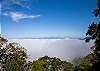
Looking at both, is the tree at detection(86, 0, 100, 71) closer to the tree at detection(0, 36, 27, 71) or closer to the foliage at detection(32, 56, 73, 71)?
the tree at detection(0, 36, 27, 71)

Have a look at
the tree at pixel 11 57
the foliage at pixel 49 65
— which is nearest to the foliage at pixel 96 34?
the tree at pixel 11 57

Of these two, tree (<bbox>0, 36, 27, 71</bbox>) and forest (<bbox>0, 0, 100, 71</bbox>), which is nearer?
forest (<bbox>0, 0, 100, 71</bbox>)

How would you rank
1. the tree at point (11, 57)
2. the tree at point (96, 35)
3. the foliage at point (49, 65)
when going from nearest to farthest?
the tree at point (96, 35) → the tree at point (11, 57) → the foliage at point (49, 65)

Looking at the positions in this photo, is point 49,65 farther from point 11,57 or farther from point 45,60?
point 11,57

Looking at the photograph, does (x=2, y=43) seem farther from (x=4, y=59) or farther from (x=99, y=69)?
(x=99, y=69)

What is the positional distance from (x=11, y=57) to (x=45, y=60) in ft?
108

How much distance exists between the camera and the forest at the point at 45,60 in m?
36.2

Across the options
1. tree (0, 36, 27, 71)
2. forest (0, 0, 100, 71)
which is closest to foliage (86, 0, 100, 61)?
forest (0, 0, 100, 71)

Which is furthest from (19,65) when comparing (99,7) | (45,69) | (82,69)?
(99,7)

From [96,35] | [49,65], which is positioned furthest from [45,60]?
[96,35]

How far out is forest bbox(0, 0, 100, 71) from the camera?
36209 millimetres

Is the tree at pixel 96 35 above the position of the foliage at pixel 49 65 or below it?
above

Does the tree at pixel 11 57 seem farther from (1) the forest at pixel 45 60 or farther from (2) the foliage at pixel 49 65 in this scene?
(2) the foliage at pixel 49 65

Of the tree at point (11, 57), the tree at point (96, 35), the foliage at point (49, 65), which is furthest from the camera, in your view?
the foliage at point (49, 65)
